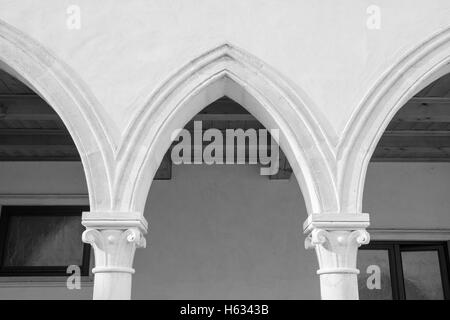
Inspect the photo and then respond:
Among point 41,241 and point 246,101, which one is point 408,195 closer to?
point 246,101

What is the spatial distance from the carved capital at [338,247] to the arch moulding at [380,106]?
6.2 inches

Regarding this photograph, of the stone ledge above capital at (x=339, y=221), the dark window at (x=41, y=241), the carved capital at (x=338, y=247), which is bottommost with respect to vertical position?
the carved capital at (x=338, y=247)

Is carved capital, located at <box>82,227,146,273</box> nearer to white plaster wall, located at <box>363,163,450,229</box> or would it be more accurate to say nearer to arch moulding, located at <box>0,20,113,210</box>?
arch moulding, located at <box>0,20,113,210</box>

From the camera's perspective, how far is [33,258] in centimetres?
543

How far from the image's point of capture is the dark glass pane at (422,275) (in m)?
5.46

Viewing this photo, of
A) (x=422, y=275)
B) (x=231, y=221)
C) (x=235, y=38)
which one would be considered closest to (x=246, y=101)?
(x=235, y=38)

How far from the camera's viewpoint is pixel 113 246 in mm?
2980

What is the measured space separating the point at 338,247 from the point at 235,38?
4.64ft

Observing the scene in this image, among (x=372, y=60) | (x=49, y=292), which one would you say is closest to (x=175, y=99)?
(x=372, y=60)

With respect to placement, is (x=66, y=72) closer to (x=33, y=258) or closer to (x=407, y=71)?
(x=407, y=71)

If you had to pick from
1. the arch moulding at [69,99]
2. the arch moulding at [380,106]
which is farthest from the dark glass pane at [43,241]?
the arch moulding at [380,106]

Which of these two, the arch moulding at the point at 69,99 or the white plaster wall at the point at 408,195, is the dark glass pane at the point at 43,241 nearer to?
the arch moulding at the point at 69,99

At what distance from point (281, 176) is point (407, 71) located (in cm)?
247
